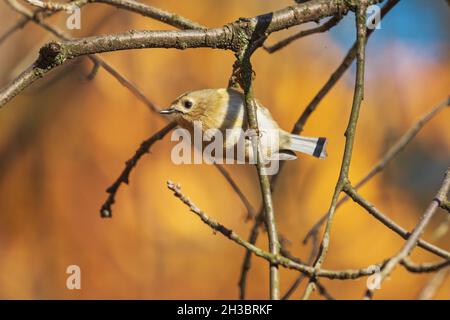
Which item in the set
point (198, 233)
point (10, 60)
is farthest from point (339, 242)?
point (10, 60)

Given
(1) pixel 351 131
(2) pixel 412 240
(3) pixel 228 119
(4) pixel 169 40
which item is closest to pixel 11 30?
(3) pixel 228 119

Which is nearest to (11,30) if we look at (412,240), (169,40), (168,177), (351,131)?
(169,40)

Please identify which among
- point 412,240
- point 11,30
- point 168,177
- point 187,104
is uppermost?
point 168,177

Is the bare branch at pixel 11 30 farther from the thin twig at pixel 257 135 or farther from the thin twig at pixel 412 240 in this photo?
the thin twig at pixel 412 240

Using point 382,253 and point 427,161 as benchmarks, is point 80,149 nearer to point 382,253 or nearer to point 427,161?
point 382,253

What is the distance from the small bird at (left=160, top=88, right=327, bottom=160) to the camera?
4.66 feet

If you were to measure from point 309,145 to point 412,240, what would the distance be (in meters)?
0.78

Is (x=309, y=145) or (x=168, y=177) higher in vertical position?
(x=168, y=177)

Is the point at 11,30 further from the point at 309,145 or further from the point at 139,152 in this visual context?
the point at 309,145

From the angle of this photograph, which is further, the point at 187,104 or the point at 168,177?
the point at 168,177

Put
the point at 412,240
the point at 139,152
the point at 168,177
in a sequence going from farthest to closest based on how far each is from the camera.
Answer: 1. the point at 168,177
2. the point at 139,152
3. the point at 412,240

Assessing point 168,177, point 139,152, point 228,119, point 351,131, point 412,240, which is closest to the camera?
point 412,240

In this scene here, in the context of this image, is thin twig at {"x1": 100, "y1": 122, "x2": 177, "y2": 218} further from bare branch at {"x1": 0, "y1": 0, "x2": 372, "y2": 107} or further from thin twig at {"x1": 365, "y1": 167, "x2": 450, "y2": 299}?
thin twig at {"x1": 365, "y1": 167, "x2": 450, "y2": 299}

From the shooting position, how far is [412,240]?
67 centimetres
